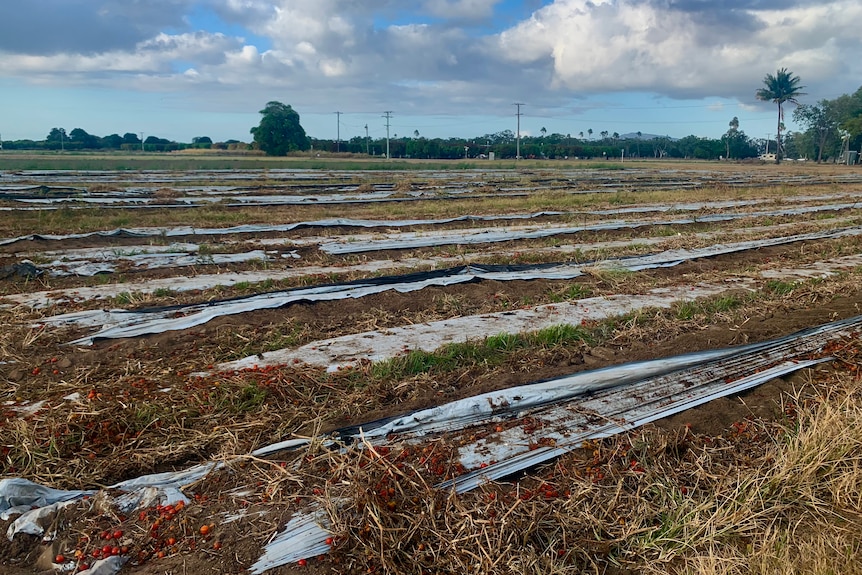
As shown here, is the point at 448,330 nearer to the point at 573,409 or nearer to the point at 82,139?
the point at 573,409

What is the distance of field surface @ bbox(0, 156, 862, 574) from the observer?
2.61m

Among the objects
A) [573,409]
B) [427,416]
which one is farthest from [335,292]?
[573,409]

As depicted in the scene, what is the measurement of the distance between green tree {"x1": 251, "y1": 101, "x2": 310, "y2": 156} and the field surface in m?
48.6

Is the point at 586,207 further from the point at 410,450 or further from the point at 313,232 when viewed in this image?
the point at 410,450

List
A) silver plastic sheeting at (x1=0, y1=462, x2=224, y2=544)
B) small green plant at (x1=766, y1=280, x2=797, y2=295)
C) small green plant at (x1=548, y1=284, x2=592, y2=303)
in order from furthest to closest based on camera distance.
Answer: small green plant at (x1=766, y1=280, x2=797, y2=295) → small green plant at (x1=548, y1=284, x2=592, y2=303) → silver plastic sheeting at (x1=0, y1=462, x2=224, y2=544)

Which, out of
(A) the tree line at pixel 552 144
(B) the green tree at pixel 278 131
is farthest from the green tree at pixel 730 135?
(B) the green tree at pixel 278 131

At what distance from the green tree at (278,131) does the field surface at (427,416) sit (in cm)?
4863

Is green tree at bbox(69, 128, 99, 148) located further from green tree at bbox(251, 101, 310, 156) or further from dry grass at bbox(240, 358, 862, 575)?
dry grass at bbox(240, 358, 862, 575)

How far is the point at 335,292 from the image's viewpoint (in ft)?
20.6

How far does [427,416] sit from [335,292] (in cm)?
303

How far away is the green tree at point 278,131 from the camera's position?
177 feet

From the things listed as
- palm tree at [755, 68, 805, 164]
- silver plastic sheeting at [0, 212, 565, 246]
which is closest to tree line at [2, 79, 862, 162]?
palm tree at [755, 68, 805, 164]

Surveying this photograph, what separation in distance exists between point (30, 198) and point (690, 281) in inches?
636

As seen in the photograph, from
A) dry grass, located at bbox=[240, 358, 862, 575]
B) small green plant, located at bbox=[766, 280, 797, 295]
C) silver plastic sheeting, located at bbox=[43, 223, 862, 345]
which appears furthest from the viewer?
small green plant, located at bbox=[766, 280, 797, 295]
